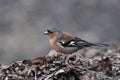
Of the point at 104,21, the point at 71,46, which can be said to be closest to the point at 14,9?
the point at 104,21

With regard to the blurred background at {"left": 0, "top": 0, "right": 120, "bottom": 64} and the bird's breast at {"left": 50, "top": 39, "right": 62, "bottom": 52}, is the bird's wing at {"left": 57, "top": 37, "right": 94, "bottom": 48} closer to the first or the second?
the bird's breast at {"left": 50, "top": 39, "right": 62, "bottom": 52}

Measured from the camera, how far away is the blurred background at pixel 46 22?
71.4 ft

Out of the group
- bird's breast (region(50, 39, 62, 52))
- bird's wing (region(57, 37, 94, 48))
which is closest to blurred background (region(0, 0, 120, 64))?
bird's breast (region(50, 39, 62, 52))

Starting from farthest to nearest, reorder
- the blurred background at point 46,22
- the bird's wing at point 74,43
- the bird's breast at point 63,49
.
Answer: the blurred background at point 46,22
the bird's breast at point 63,49
the bird's wing at point 74,43

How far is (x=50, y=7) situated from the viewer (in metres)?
26.3

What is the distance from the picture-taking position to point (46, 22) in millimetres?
24344

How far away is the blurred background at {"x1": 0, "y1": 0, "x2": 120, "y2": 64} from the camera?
2175cm

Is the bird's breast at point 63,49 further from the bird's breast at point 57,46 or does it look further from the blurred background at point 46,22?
the blurred background at point 46,22

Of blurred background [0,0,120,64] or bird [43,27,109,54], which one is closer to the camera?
bird [43,27,109,54]

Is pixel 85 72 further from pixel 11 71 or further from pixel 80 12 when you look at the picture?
pixel 80 12

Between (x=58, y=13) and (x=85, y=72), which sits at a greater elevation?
(x=58, y=13)

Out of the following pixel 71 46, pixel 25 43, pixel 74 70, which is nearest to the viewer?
pixel 74 70

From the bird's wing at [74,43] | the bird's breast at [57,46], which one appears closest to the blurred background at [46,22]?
the bird's breast at [57,46]

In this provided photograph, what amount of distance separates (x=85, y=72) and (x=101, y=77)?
28 centimetres
